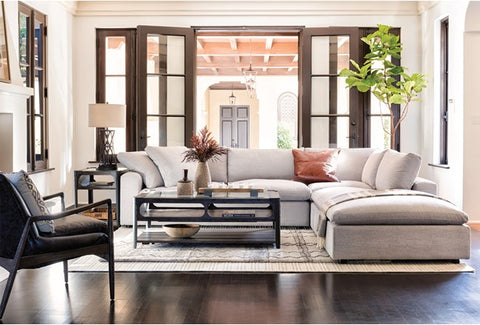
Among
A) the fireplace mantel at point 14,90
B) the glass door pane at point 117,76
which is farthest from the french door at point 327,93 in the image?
the fireplace mantel at point 14,90

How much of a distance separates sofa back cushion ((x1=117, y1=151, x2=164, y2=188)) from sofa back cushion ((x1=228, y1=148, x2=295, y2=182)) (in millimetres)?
843

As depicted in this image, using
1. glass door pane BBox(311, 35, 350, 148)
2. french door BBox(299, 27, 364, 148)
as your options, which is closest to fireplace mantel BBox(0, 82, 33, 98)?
french door BBox(299, 27, 364, 148)

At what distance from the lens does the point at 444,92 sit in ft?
23.8

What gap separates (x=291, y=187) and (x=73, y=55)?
150 inches

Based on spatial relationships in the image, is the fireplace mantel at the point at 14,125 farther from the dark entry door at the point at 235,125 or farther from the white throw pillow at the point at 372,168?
the dark entry door at the point at 235,125

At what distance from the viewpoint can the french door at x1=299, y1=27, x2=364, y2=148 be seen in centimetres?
773

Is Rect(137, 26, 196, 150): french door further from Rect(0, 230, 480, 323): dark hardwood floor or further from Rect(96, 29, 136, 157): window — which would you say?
Rect(0, 230, 480, 323): dark hardwood floor

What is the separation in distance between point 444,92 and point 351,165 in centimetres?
Result: 169

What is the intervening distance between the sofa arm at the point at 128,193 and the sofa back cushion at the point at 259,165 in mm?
1065

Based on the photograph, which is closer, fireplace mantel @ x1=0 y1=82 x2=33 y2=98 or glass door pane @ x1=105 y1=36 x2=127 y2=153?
fireplace mantel @ x1=0 y1=82 x2=33 y2=98

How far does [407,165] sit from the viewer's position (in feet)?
17.2

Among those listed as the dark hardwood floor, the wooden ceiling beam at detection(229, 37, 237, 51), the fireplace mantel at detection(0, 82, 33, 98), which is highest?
the wooden ceiling beam at detection(229, 37, 237, 51)

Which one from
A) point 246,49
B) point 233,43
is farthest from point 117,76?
point 246,49

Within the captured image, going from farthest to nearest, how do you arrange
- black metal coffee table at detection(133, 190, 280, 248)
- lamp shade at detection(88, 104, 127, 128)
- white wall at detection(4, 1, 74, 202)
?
white wall at detection(4, 1, 74, 202)
lamp shade at detection(88, 104, 127, 128)
black metal coffee table at detection(133, 190, 280, 248)
